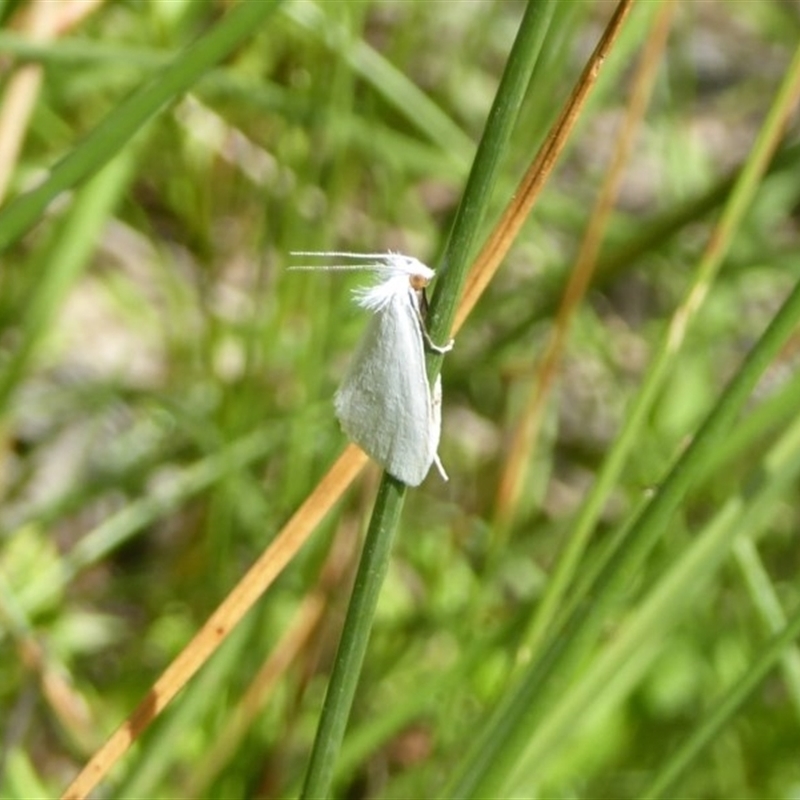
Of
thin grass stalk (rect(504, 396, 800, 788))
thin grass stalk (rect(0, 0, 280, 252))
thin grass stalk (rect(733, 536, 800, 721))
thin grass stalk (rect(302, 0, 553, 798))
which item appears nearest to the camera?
thin grass stalk (rect(302, 0, 553, 798))

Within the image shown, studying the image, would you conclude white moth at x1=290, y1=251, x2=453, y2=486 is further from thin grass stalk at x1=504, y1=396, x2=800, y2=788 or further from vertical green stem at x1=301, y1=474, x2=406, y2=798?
thin grass stalk at x1=504, y1=396, x2=800, y2=788

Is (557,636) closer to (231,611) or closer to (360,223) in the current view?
(231,611)

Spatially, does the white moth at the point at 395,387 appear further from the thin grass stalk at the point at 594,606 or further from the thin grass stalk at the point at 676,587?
the thin grass stalk at the point at 676,587

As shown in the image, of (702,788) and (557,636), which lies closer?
(557,636)

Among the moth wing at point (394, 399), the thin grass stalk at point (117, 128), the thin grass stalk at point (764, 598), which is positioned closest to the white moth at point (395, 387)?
the moth wing at point (394, 399)

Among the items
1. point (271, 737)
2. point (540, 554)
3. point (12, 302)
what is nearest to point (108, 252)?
point (12, 302)

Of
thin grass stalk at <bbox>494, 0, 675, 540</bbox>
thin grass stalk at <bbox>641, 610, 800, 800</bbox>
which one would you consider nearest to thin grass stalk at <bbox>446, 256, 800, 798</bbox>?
thin grass stalk at <bbox>641, 610, 800, 800</bbox>
